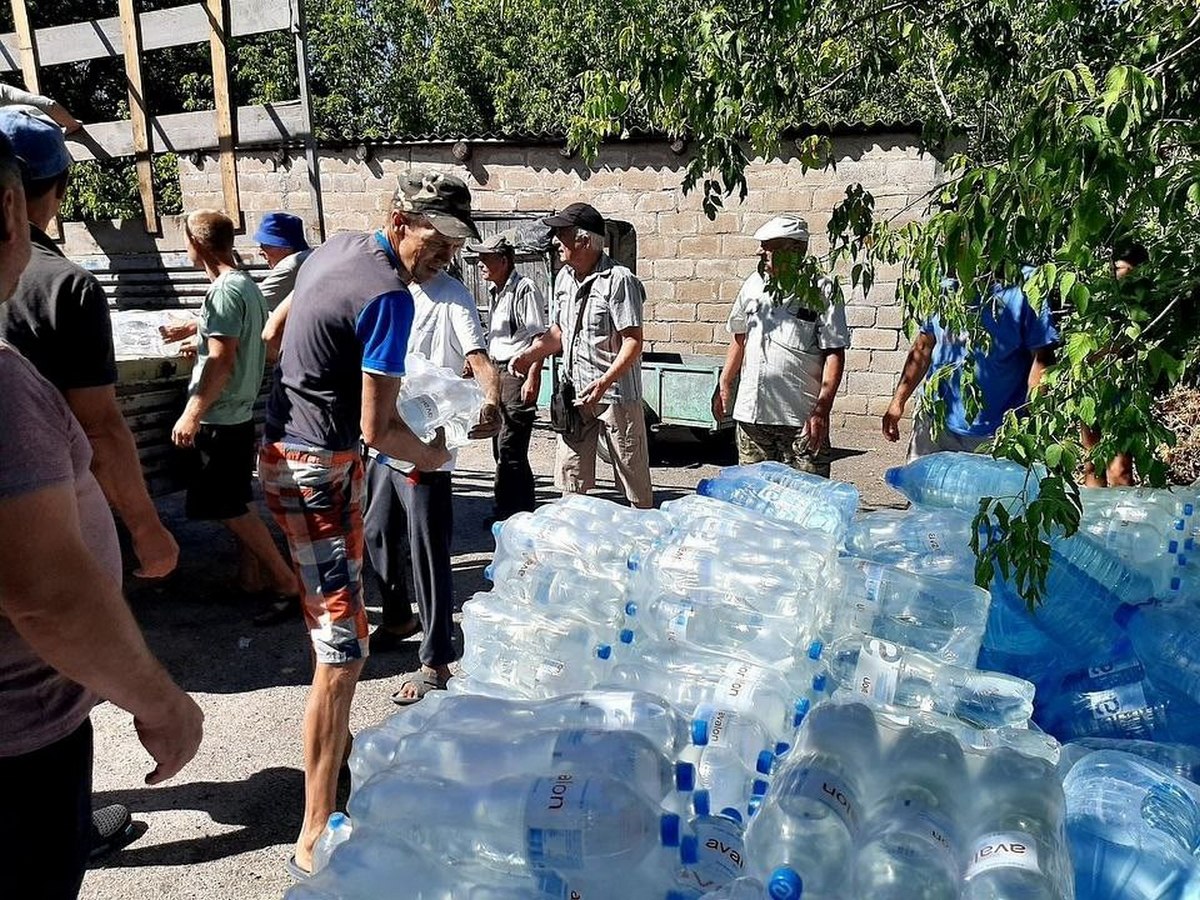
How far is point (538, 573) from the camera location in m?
2.85

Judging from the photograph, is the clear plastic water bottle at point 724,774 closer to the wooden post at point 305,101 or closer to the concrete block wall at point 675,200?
the wooden post at point 305,101

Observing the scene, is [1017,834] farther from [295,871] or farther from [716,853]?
[295,871]

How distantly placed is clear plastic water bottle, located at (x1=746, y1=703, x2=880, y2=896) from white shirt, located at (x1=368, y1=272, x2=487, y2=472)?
3.21 metres

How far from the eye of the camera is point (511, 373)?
6.00m

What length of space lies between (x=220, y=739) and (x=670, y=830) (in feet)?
9.11

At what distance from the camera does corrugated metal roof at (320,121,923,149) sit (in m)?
9.24

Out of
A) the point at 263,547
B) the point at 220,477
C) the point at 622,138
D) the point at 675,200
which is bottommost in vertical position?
the point at 263,547

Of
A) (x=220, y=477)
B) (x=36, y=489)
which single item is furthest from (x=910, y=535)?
(x=220, y=477)

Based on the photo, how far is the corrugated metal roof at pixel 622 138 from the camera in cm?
924

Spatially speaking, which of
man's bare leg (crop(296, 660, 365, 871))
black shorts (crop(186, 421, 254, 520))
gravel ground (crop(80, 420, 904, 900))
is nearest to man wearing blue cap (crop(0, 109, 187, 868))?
man's bare leg (crop(296, 660, 365, 871))

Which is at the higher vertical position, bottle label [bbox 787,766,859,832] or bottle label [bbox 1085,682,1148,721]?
bottle label [bbox 787,766,859,832]

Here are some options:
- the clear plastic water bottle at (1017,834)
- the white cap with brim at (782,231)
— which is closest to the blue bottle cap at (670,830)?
the clear plastic water bottle at (1017,834)

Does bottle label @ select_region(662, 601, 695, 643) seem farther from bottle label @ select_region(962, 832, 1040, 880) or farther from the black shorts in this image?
the black shorts

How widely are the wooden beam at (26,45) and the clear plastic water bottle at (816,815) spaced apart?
9061 millimetres
